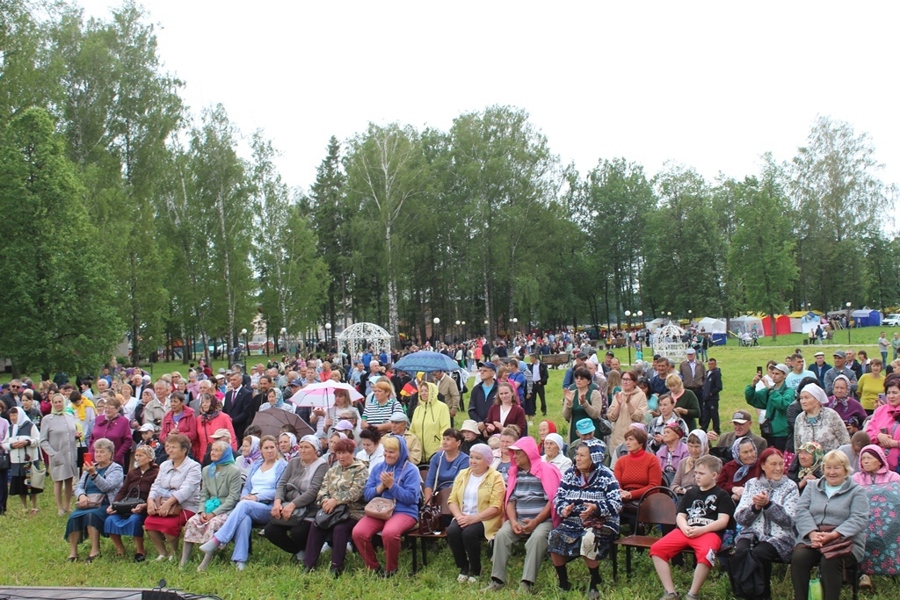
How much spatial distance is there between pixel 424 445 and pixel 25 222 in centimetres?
1875

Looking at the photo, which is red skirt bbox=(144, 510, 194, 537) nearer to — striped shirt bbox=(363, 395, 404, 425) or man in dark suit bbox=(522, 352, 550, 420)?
striped shirt bbox=(363, 395, 404, 425)

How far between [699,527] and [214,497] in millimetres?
4404

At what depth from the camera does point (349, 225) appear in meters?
46.6

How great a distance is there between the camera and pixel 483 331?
53.4 meters

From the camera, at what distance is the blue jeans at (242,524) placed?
6793 millimetres

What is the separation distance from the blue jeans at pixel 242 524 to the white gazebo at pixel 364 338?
22826 mm

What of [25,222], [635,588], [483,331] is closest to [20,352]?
[25,222]

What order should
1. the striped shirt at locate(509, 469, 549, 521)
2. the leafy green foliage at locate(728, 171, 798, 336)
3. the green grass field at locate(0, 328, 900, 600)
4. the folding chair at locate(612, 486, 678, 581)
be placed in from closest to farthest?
the green grass field at locate(0, 328, 900, 600)
the folding chair at locate(612, 486, 678, 581)
the striped shirt at locate(509, 469, 549, 521)
the leafy green foliage at locate(728, 171, 798, 336)

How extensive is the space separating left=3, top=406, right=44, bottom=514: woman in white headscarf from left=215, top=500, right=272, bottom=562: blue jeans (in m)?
3.96

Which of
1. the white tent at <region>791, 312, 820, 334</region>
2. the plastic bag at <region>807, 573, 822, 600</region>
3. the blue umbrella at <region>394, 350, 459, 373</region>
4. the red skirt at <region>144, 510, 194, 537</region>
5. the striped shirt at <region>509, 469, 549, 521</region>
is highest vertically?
the white tent at <region>791, 312, 820, 334</region>

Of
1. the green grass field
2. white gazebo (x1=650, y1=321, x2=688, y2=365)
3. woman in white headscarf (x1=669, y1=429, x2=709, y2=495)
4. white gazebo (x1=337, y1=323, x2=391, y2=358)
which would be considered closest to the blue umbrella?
the green grass field

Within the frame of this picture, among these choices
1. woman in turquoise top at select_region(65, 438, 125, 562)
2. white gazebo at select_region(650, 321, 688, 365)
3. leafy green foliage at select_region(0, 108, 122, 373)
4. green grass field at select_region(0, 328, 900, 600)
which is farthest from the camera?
white gazebo at select_region(650, 321, 688, 365)

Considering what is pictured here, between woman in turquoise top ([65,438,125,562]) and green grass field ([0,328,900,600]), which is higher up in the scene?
woman in turquoise top ([65,438,125,562])

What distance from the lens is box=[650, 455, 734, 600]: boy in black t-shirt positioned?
5.20 metres
